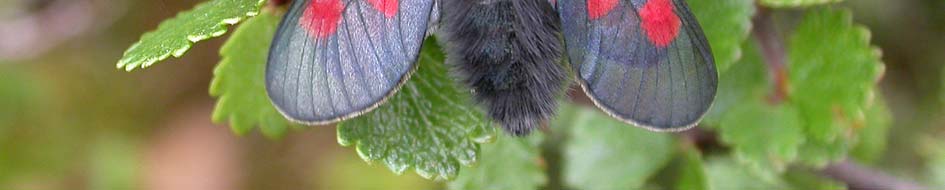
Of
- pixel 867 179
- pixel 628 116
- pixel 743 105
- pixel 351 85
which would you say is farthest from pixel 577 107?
pixel 351 85

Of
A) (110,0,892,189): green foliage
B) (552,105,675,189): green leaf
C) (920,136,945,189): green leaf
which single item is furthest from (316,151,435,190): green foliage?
(920,136,945,189): green leaf

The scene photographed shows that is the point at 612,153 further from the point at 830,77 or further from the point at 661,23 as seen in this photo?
the point at 661,23

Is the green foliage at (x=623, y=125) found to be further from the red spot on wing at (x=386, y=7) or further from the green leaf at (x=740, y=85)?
the red spot on wing at (x=386, y=7)

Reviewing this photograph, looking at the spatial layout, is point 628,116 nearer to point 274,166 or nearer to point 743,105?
point 743,105

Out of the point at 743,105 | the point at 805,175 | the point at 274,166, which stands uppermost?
the point at 743,105

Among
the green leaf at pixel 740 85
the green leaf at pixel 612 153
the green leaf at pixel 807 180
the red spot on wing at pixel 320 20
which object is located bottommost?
the green leaf at pixel 807 180

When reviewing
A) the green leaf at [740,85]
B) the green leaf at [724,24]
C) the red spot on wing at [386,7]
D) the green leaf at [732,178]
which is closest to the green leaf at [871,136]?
the green leaf at [732,178]
